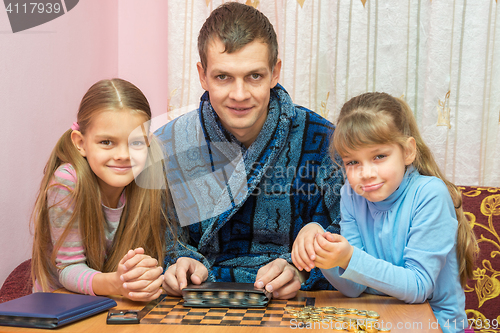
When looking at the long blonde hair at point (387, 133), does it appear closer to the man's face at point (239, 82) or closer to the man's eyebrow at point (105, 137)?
the man's face at point (239, 82)

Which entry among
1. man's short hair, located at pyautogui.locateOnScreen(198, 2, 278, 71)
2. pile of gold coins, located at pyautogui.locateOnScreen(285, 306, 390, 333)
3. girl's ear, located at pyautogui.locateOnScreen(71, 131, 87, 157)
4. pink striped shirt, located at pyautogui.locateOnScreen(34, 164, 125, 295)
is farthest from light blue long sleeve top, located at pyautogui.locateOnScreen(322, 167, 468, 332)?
girl's ear, located at pyautogui.locateOnScreen(71, 131, 87, 157)

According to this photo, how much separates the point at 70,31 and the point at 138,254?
1.34 metres

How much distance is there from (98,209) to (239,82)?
1.73 feet

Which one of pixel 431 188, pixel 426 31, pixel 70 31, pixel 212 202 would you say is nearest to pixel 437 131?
pixel 426 31


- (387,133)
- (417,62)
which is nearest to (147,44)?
(417,62)

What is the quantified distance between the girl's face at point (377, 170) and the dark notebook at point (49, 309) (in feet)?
2.09

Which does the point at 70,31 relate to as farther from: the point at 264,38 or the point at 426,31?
the point at 426,31

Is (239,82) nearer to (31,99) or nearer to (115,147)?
(115,147)

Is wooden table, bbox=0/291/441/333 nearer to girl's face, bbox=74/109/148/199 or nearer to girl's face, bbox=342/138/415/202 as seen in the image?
girl's face, bbox=342/138/415/202

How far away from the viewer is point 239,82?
1279 mm

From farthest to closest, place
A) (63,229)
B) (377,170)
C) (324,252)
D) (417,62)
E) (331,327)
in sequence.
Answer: (417,62)
(63,229)
(377,170)
(324,252)
(331,327)

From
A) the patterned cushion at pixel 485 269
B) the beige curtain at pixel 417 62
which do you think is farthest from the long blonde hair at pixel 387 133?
the beige curtain at pixel 417 62

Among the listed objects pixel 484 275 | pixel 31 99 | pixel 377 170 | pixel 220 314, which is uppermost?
pixel 31 99

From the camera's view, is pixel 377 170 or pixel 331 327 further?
pixel 377 170
